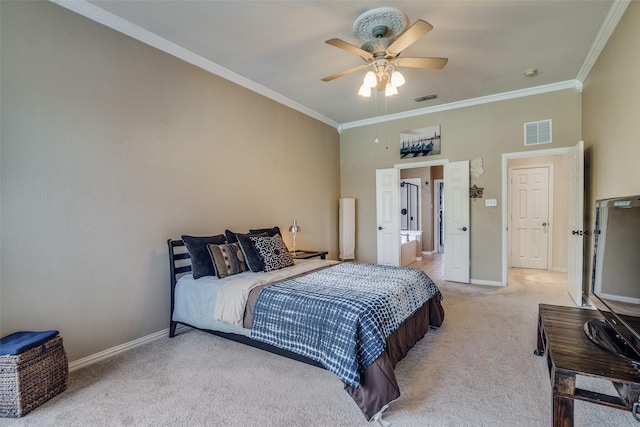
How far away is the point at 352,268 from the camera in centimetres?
317

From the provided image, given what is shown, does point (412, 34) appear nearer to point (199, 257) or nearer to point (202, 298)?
point (199, 257)

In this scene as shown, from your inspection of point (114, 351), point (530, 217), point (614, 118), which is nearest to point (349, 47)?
point (614, 118)

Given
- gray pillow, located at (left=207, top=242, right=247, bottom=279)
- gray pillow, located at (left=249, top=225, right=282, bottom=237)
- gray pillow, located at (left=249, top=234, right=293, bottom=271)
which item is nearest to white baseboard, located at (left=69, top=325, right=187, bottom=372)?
gray pillow, located at (left=207, top=242, right=247, bottom=279)

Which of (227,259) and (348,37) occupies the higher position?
(348,37)

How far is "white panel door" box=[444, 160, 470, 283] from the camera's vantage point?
482cm

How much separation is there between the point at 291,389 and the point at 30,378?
5.15 feet

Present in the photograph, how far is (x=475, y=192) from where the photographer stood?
15.7 ft

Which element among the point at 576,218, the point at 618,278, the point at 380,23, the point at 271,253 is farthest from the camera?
the point at 576,218

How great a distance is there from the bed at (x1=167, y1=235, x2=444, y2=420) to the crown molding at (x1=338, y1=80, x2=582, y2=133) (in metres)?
3.17

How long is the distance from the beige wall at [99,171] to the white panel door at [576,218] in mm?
4077

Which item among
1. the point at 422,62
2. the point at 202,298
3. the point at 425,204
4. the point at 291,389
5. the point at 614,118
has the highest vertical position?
the point at 422,62

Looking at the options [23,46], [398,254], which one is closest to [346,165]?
[398,254]

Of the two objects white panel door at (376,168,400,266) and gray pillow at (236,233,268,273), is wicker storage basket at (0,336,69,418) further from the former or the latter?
white panel door at (376,168,400,266)

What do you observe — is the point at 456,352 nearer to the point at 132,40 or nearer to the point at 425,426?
the point at 425,426
